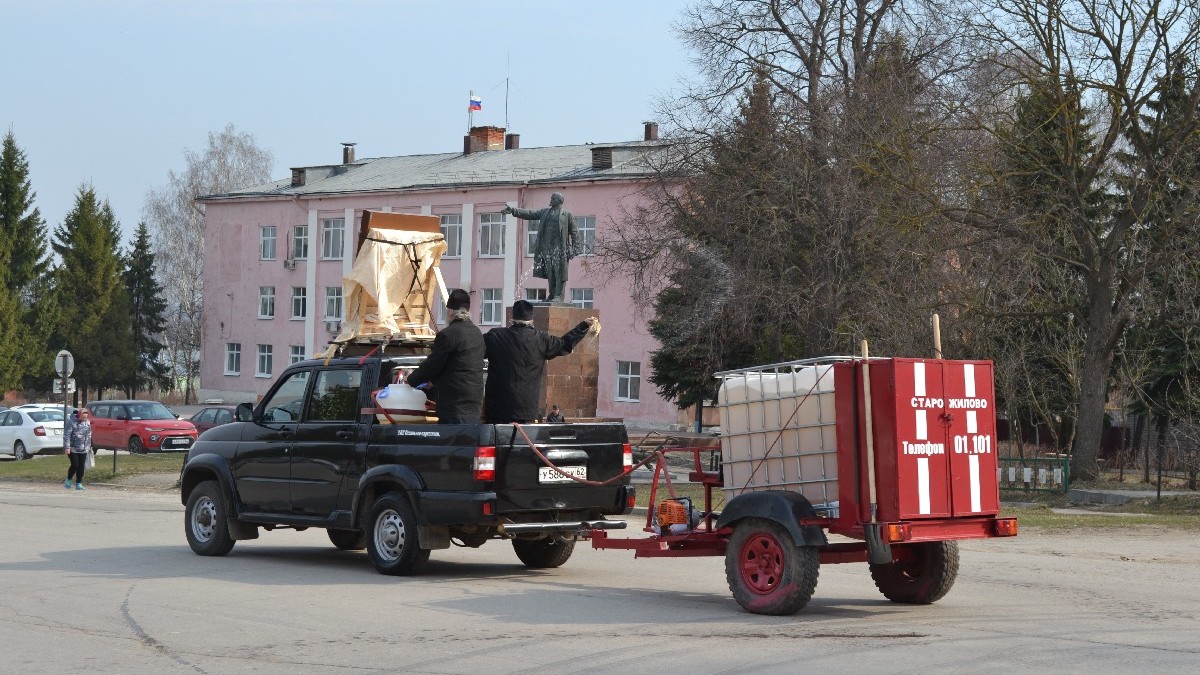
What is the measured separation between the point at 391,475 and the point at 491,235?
49.7 m

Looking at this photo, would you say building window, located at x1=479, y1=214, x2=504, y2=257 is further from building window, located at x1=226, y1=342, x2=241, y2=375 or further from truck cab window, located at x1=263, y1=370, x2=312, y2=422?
truck cab window, located at x1=263, y1=370, x2=312, y2=422

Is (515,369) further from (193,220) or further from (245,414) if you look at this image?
(193,220)

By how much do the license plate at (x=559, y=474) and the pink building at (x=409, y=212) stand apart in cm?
4179

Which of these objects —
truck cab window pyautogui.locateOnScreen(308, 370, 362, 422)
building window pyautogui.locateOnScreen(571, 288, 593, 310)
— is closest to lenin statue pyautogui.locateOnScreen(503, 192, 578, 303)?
truck cab window pyautogui.locateOnScreen(308, 370, 362, 422)

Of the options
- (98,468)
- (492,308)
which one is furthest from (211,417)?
(492,308)

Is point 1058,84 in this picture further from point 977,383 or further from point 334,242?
point 334,242

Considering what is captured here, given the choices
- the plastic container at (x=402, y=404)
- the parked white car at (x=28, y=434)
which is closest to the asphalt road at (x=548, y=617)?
the plastic container at (x=402, y=404)

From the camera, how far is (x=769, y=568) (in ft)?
33.2

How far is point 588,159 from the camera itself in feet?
204

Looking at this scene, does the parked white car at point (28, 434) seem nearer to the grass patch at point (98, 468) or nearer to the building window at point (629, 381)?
the grass patch at point (98, 468)

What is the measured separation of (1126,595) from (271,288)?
61835 millimetres

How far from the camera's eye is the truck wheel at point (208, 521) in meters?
13.9

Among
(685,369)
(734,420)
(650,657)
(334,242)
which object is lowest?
(650,657)

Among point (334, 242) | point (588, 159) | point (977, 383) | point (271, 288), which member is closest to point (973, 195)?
point (977, 383)
